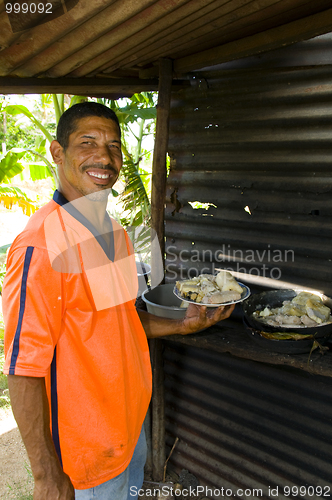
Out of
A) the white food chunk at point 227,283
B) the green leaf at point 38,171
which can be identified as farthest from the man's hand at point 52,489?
the green leaf at point 38,171

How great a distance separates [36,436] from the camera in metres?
1.63

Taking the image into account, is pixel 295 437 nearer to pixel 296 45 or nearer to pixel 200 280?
pixel 200 280

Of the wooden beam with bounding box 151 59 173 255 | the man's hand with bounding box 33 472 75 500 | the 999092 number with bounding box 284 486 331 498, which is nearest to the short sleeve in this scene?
the man's hand with bounding box 33 472 75 500

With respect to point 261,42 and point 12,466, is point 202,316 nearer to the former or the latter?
point 261,42

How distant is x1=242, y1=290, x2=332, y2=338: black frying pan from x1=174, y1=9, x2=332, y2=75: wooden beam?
5.45ft

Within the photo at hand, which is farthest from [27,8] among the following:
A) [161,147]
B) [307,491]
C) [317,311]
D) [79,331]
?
[307,491]

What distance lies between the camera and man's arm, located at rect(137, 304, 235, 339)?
237 centimetres

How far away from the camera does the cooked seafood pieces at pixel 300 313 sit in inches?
88.8

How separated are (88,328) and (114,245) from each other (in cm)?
60

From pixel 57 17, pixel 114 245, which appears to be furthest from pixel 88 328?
pixel 57 17

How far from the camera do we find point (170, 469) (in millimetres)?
3639

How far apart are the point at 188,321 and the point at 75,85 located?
2015 mm

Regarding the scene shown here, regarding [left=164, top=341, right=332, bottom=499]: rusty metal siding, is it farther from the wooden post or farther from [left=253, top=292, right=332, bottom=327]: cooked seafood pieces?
[left=253, top=292, right=332, bottom=327]: cooked seafood pieces

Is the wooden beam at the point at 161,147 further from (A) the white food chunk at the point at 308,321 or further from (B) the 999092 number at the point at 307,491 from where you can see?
(B) the 999092 number at the point at 307,491
